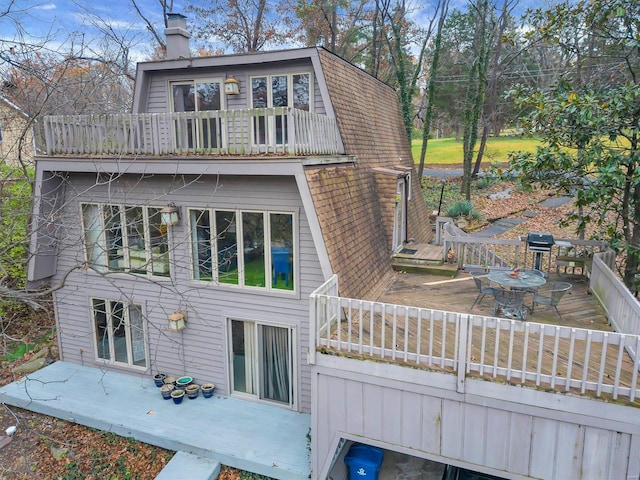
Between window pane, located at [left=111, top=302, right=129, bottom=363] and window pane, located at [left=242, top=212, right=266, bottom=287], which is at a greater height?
window pane, located at [left=242, top=212, right=266, bottom=287]

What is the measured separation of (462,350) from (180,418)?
18.9 feet

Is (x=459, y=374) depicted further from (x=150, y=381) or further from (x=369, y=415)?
(x=150, y=381)

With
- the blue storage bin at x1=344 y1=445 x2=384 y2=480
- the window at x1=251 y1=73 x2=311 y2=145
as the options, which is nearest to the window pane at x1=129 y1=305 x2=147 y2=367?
the window at x1=251 y1=73 x2=311 y2=145

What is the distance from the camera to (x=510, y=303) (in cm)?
692

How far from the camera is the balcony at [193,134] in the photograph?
7.13 m

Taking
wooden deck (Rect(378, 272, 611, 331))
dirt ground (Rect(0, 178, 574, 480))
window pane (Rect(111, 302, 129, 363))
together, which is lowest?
dirt ground (Rect(0, 178, 574, 480))

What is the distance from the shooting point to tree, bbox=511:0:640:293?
7.09 metres

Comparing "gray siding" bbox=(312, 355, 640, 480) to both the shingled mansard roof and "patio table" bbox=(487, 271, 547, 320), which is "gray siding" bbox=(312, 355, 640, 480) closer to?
the shingled mansard roof

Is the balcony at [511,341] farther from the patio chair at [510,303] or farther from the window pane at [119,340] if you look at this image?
the window pane at [119,340]

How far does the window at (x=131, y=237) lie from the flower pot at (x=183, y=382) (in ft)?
7.58

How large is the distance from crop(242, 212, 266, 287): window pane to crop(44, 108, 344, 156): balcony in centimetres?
131

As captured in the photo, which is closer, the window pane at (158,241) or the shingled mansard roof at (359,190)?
the shingled mansard roof at (359,190)

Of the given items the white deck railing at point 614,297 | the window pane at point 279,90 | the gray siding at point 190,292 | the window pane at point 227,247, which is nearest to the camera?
the white deck railing at point 614,297

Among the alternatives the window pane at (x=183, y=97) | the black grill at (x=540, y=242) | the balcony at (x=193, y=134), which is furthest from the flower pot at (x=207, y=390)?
the black grill at (x=540, y=242)
